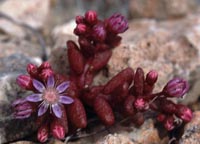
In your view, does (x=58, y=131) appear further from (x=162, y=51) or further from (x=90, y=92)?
(x=162, y=51)

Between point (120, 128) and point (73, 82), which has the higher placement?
point (73, 82)

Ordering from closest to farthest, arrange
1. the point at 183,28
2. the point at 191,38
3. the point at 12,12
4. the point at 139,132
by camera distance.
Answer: the point at 139,132
the point at 191,38
the point at 183,28
the point at 12,12

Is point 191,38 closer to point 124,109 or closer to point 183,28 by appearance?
point 183,28

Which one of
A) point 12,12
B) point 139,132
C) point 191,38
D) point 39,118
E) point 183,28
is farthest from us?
point 12,12

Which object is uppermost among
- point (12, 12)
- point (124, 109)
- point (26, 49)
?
point (12, 12)

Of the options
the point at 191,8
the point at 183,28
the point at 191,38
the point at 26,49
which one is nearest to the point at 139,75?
the point at 191,38

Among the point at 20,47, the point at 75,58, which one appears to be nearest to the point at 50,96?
the point at 75,58

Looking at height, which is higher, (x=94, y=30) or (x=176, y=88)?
(x=94, y=30)
